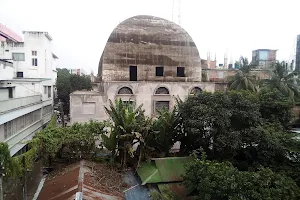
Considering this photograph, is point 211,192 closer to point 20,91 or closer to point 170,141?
point 170,141

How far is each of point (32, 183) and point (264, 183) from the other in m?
14.2

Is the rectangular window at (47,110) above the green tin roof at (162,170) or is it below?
above

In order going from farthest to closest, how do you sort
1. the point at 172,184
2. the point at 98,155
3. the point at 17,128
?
the point at 17,128 < the point at 98,155 < the point at 172,184

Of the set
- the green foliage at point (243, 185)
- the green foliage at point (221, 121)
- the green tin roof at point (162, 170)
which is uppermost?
the green foliage at point (221, 121)

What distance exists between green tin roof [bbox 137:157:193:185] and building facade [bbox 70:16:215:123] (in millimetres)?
11924

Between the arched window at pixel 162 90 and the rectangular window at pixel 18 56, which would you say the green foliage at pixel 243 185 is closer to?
the arched window at pixel 162 90

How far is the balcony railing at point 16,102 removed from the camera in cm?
1648

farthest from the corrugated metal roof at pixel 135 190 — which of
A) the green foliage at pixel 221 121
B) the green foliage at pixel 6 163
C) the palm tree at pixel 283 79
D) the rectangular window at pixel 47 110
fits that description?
the palm tree at pixel 283 79

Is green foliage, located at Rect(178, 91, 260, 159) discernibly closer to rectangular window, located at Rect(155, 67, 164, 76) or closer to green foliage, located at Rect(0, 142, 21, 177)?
green foliage, located at Rect(0, 142, 21, 177)

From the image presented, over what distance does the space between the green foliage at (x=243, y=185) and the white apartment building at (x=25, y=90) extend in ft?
34.3

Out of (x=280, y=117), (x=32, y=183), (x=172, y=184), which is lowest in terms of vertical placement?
(x=32, y=183)

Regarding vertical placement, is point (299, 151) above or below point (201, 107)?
below

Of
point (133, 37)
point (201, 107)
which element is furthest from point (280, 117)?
point (133, 37)

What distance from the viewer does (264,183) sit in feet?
30.3
